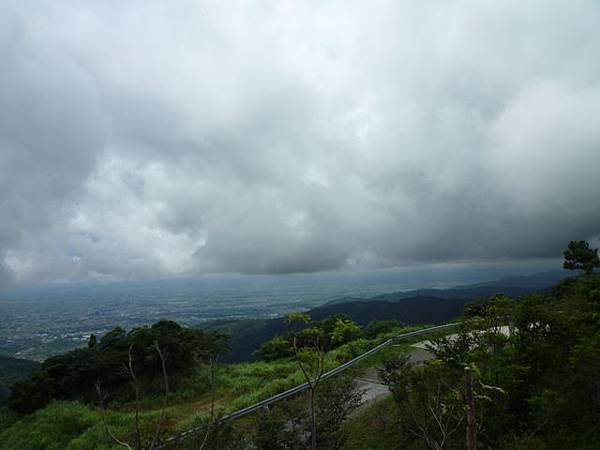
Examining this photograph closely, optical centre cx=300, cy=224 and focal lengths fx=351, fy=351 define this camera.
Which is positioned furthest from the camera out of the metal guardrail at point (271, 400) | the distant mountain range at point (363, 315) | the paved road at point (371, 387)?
the distant mountain range at point (363, 315)

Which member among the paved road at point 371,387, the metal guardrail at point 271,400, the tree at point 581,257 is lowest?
the paved road at point 371,387

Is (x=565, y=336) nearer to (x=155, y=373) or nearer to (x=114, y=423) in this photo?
(x=114, y=423)

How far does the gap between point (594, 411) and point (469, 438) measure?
6.22 meters

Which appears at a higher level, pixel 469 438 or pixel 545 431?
pixel 469 438

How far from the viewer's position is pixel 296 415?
8219 mm

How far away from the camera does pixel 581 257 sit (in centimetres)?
3122

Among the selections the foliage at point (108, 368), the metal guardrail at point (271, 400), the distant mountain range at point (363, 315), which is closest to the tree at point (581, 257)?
the metal guardrail at point (271, 400)

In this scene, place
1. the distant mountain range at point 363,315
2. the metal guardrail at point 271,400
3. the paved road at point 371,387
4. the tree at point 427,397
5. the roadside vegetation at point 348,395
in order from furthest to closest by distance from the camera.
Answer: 1. the distant mountain range at point 363,315
2. the paved road at point 371,387
3. the tree at point 427,397
4. the roadside vegetation at point 348,395
5. the metal guardrail at point 271,400

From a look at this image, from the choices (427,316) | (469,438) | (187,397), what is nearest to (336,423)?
(469,438)

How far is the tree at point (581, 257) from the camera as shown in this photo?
3052cm

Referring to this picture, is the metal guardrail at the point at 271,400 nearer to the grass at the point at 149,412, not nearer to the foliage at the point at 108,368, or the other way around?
the grass at the point at 149,412

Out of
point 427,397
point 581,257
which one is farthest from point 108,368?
point 581,257

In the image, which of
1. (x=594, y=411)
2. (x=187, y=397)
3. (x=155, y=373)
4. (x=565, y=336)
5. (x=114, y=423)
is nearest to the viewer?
(x=594, y=411)

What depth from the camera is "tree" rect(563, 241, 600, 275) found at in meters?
30.5
